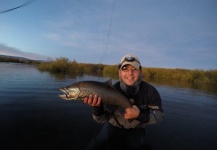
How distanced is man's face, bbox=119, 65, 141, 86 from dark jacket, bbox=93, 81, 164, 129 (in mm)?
178

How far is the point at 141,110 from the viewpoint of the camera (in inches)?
143

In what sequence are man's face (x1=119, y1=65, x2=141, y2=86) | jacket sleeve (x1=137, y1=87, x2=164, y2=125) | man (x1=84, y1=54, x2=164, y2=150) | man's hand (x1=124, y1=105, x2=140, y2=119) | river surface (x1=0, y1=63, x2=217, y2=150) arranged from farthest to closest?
river surface (x1=0, y1=63, x2=217, y2=150)
man's face (x1=119, y1=65, x2=141, y2=86)
man (x1=84, y1=54, x2=164, y2=150)
jacket sleeve (x1=137, y1=87, x2=164, y2=125)
man's hand (x1=124, y1=105, x2=140, y2=119)

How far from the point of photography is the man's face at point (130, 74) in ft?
12.8

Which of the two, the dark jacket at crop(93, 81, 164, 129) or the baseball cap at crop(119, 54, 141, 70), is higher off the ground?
the baseball cap at crop(119, 54, 141, 70)

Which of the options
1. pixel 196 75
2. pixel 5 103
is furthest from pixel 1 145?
pixel 196 75

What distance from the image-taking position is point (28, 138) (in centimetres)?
488

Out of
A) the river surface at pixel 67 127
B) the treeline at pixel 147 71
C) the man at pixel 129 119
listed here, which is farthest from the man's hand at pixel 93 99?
the treeline at pixel 147 71

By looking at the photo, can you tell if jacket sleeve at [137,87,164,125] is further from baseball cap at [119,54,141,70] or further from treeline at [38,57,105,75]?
treeline at [38,57,105,75]

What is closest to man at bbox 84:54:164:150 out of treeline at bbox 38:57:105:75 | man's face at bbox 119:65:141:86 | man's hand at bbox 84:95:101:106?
man's face at bbox 119:65:141:86

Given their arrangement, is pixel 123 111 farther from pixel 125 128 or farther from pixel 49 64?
pixel 49 64

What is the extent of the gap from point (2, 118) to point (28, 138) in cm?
188

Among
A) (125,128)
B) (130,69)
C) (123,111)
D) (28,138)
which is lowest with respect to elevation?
(28,138)

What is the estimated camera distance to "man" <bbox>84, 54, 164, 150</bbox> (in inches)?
149

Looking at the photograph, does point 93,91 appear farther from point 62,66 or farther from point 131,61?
point 62,66
